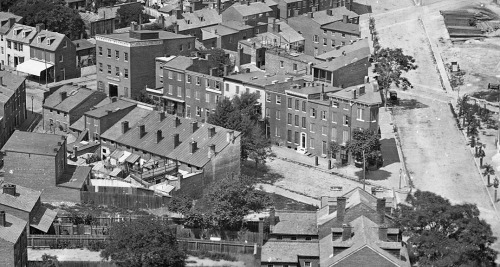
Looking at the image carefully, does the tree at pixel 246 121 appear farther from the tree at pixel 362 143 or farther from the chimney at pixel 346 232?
the chimney at pixel 346 232

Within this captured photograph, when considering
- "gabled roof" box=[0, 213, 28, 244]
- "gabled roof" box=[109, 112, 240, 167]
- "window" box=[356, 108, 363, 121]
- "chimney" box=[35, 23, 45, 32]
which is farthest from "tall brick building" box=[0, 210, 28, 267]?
"chimney" box=[35, 23, 45, 32]

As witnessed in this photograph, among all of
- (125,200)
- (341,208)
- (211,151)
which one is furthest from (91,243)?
(341,208)

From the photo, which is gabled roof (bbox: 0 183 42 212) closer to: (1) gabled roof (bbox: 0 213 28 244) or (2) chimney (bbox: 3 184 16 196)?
(2) chimney (bbox: 3 184 16 196)

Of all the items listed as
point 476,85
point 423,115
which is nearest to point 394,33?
point 476,85

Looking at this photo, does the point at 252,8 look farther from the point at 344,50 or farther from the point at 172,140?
the point at 172,140

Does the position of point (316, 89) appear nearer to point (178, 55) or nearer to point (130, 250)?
point (178, 55)
